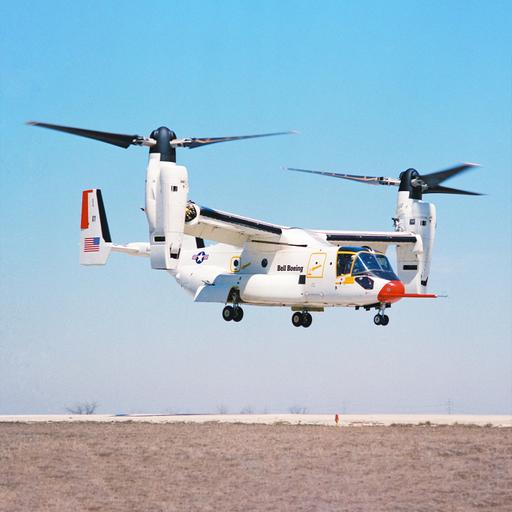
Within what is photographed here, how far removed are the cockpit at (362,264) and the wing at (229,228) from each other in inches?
143

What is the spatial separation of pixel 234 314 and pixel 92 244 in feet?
21.6

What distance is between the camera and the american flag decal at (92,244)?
43781 millimetres

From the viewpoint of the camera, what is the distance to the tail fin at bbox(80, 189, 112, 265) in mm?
43656

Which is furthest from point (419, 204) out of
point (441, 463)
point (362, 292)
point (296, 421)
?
point (441, 463)

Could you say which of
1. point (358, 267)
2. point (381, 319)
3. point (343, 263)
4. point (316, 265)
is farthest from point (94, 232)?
point (381, 319)

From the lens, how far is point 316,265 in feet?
134

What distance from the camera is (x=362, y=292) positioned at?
3947cm

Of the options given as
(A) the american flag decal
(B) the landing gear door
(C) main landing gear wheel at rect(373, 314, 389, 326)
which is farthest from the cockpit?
(A) the american flag decal

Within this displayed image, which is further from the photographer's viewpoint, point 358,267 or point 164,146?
point 358,267

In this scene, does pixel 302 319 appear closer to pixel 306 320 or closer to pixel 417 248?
pixel 306 320

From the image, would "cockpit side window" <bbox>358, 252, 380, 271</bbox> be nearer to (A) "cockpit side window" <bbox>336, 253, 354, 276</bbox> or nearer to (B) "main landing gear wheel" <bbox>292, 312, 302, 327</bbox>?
(A) "cockpit side window" <bbox>336, 253, 354, 276</bbox>

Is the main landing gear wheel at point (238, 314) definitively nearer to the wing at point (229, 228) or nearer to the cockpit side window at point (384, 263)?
the wing at point (229, 228)

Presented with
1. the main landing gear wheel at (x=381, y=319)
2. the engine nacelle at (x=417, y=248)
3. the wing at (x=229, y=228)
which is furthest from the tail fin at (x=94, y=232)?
the engine nacelle at (x=417, y=248)

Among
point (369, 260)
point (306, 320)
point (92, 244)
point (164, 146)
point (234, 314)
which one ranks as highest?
point (164, 146)
